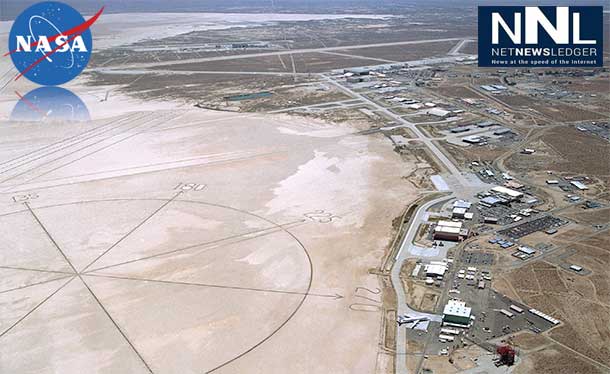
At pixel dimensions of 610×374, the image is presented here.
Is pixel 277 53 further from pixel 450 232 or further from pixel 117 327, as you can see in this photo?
pixel 117 327

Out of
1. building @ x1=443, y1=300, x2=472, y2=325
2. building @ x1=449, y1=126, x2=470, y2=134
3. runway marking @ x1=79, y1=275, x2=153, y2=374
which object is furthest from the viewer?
building @ x1=449, y1=126, x2=470, y2=134

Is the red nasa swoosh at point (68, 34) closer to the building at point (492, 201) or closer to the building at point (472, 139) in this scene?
the building at point (472, 139)

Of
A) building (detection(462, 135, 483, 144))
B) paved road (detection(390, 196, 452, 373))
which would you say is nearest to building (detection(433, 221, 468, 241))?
paved road (detection(390, 196, 452, 373))

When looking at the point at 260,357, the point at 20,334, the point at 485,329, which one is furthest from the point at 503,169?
the point at 20,334

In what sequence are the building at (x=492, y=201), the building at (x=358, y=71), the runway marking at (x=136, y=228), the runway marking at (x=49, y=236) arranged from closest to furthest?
1. the runway marking at (x=49, y=236)
2. the runway marking at (x=136, y=228)
3. the building at (x=492, y=201)
4. the building at (x=358, y=71)

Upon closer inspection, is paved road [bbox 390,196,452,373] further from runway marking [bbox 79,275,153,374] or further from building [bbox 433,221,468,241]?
runway marking [bbox 79,275,153,374]

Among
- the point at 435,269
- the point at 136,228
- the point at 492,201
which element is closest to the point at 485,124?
the point at 492,201

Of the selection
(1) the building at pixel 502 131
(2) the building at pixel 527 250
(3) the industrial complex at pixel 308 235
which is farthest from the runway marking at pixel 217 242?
(1) the building at pixel 502 131
